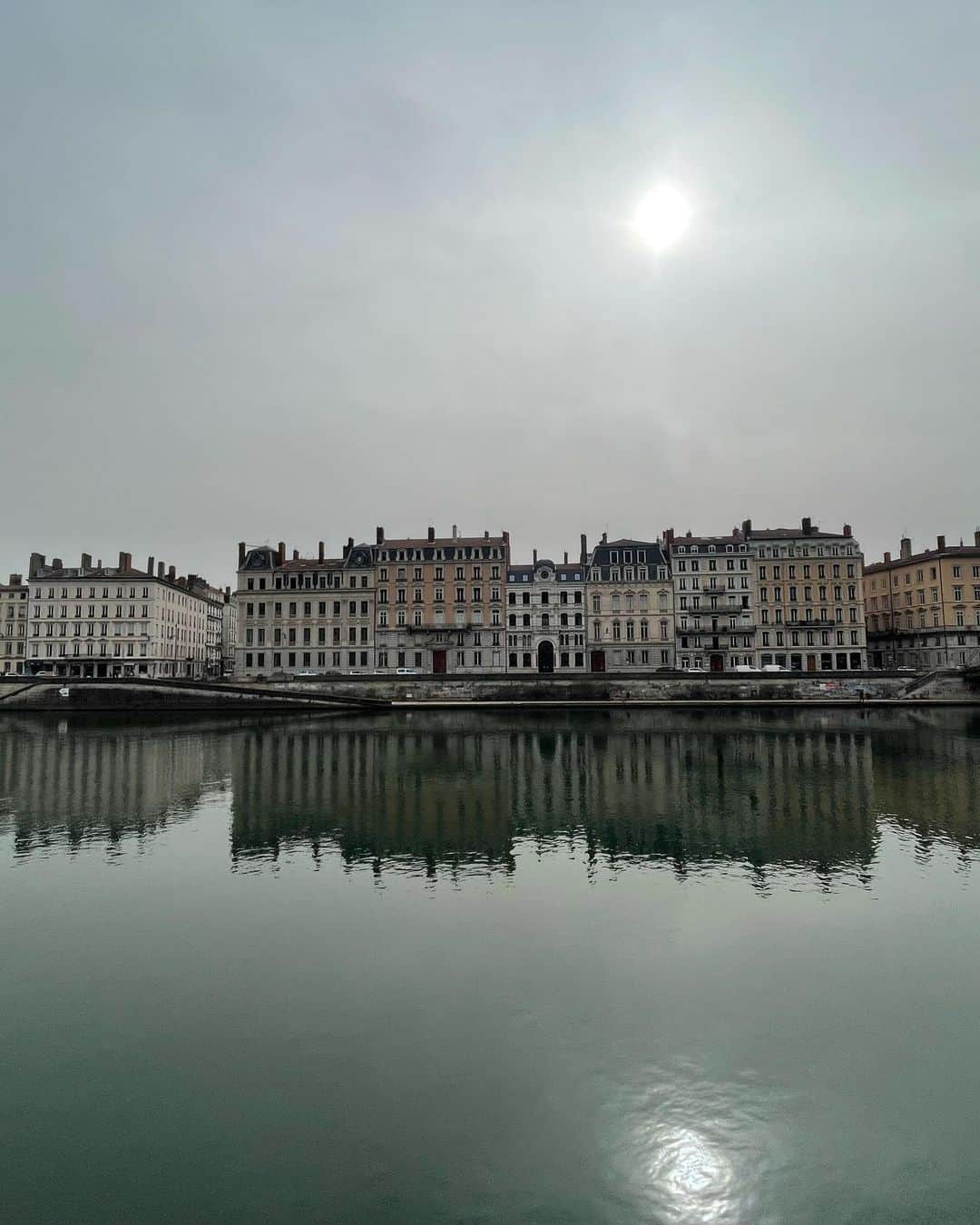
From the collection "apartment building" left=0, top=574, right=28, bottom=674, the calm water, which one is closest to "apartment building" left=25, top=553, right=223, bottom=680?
"apartment building" left=0, top=574, right=28, bottom=674

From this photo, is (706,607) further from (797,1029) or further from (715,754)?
(797,1029)

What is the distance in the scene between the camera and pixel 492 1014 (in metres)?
9.77

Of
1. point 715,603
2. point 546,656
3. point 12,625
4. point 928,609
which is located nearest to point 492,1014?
point 546,656

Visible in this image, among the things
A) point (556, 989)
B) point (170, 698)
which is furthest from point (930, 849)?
point (170, 698)

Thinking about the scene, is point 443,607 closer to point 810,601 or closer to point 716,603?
point 716,603

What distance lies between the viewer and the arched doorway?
7925 cm

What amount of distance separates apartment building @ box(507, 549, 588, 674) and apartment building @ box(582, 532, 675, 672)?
1182 mm

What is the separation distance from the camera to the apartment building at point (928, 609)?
250ft

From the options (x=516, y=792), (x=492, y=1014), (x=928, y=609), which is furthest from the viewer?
(x=928, y=609)

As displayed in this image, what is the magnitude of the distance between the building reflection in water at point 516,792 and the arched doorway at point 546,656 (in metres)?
32.5

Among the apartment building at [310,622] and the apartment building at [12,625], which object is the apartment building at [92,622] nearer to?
the apartment building at [12,625]

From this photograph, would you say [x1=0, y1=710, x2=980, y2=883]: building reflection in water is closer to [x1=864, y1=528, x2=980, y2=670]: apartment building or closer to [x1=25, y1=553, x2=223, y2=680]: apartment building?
[x1=864, y1=528, x2=980, y2=670]: apartment building

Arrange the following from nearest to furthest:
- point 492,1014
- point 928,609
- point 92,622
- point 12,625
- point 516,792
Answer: point 492,1014 → point 516,792 → point 928,609 → point 92,622 → point 12,625

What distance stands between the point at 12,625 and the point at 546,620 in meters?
63.1
